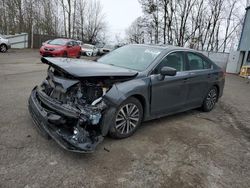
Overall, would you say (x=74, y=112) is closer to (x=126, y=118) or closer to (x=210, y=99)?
(x=126, y=118)

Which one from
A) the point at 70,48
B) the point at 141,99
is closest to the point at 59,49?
the point at 70,48

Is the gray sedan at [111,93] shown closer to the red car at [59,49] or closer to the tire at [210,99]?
the tire at [210,99]

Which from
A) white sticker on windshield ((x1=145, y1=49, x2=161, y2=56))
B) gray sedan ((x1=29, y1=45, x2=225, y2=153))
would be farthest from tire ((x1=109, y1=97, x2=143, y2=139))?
white sticker on windshield ((x1=145, y1=49, x2=161, y2=56))

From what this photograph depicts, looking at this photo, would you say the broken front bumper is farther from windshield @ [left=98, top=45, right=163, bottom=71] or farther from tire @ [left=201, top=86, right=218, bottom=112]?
tire @ [left=201, top=86, right=218, bottom=112]

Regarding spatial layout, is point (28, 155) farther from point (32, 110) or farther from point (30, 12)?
point (30, 12)

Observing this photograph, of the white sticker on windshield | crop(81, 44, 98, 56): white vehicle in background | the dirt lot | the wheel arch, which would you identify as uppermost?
the white sticker on windshield

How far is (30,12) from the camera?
90.8 ft

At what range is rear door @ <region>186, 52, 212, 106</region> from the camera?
4.87m

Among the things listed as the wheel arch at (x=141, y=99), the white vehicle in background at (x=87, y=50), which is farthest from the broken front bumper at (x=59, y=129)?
the white vehicle in background at (x=87, y=50)

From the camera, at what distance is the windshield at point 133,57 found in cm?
415

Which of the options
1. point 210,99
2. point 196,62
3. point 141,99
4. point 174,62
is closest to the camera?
point 141,99

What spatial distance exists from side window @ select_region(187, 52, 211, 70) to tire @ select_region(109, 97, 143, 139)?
72.5 inches

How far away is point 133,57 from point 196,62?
1627 millimetres

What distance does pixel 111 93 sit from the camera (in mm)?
3287
